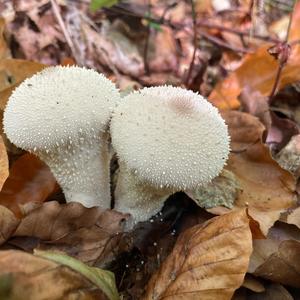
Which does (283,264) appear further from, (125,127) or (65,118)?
(65,118)

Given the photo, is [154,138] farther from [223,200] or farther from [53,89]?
[223,200]

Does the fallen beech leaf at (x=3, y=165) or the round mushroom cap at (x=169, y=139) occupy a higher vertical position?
the round mushroom cap at (x=169, y=139)

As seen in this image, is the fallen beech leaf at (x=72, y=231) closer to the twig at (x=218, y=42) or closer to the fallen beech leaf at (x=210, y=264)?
the fallen beech leaf at (x=210, y=264)

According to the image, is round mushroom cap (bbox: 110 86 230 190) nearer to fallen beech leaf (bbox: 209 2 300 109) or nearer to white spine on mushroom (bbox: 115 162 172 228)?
white spine on mushroom (bbox: 115 162 172 228)

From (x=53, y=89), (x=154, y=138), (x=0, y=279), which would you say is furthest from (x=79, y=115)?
(x=0, y=279)

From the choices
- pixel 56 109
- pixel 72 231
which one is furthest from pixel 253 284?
pixel 56 109

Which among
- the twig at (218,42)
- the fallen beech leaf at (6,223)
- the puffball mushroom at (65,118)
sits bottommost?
the twig at (218,42)

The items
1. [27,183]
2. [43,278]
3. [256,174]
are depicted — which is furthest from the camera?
[256,174]

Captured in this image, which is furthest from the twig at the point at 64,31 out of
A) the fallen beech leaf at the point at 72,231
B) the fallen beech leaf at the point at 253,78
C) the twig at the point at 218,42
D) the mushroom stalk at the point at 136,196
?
the fallen beech leaf at the point at 72,231

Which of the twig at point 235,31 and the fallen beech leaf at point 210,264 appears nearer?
the fallen beech leaf at point 210,264
